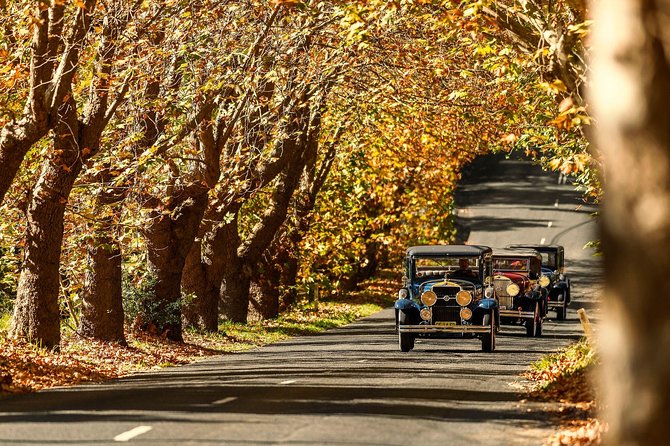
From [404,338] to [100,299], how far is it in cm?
567

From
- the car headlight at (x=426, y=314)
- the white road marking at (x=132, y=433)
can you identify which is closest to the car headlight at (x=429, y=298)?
the car headlight at (x=426, y=314)

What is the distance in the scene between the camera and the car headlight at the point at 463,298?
24656 mm

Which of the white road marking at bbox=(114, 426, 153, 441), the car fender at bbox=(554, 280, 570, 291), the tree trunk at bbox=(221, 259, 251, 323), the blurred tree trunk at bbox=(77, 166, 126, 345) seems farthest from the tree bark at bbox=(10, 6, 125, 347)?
the car fender at bbox=(554, 280, 570, 291)

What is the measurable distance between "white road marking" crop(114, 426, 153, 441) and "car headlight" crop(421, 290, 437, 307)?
12.8 m

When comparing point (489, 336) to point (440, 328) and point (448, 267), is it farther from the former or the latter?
point (448, 267)

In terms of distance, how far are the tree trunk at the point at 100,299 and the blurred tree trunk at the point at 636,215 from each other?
18018 millimetres

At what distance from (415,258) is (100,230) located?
6.28 meters

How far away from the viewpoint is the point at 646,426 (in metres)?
5.89

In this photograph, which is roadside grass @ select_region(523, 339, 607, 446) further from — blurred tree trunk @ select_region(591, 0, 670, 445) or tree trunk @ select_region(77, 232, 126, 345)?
tree trunk @ select_region(77, 232, 126, 345)

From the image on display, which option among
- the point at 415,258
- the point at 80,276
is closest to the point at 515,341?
the point at 415,258

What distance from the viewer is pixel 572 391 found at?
16.2 meters

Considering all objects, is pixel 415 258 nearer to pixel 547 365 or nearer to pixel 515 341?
pixel 515 341

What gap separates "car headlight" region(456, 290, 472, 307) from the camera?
24.7 metres

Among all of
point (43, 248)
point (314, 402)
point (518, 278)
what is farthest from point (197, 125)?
point (518, 278)
